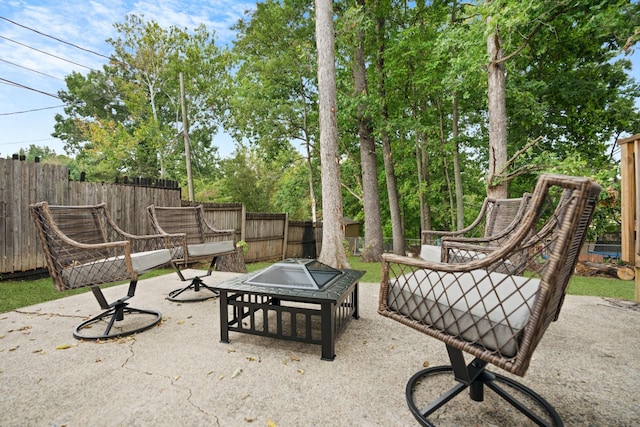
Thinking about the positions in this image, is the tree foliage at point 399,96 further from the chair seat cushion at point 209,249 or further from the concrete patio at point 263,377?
the concrete patio at point 263,377

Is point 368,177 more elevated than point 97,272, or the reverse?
point 368,177

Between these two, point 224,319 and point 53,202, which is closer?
point 224,319

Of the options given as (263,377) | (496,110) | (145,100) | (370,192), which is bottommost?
(263,377)

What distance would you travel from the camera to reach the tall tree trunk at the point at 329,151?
4.58 m

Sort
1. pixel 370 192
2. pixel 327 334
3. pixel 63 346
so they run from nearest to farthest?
pixel 327 334 < pixel 63 346 < pixel 370 192

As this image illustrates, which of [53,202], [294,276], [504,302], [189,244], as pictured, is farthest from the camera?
[53,202]

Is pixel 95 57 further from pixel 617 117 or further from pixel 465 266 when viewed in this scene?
pixel 617 117

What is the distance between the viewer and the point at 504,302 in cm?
Result: 107

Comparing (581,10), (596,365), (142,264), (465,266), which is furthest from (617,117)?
(142,264)

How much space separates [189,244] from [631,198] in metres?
4.57

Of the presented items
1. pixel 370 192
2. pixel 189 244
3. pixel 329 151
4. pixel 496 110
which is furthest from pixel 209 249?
pixel 370 192

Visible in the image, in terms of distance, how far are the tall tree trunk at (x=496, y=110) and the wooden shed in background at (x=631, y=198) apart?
5.85ft

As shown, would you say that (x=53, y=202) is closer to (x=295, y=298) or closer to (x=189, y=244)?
(x=189, y=244)

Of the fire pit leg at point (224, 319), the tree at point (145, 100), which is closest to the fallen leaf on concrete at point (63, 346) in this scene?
the fire pit leg at point (224, 319)
